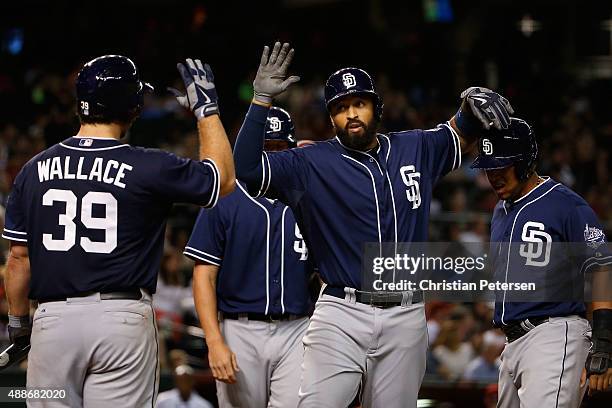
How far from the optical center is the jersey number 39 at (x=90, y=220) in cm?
468

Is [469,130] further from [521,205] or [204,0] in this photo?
[204,0]

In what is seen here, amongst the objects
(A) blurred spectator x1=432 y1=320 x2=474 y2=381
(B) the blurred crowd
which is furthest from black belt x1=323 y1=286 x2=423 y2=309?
(A) blurred spectator x1=432 y1=320 x2=474 y2=381

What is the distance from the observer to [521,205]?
5844mm

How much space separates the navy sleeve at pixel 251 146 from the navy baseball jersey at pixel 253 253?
76 centimetres

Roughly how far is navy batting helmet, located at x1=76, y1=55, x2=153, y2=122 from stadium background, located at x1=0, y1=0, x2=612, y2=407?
15.9ft

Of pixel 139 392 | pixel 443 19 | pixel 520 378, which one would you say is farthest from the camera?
pixel 443 19

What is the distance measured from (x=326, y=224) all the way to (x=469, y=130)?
37.4 inches

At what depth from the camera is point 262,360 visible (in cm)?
586

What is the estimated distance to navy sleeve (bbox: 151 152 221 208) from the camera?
471 centimetres

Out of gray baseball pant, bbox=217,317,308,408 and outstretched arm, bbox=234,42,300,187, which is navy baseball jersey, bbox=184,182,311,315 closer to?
gray baseball pant, bbox=217,317,308,408

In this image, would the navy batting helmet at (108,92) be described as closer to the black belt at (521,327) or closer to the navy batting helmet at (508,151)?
the navy batting helmet at (508,151)

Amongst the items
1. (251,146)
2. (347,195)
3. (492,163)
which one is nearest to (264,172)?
(251,146)

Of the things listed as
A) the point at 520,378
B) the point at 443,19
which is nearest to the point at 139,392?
the point at 520,378

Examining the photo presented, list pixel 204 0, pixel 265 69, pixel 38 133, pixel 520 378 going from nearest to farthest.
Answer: pixel 265 69 → pixel 520 378 → pixel 38 133 → pixel 204 0
